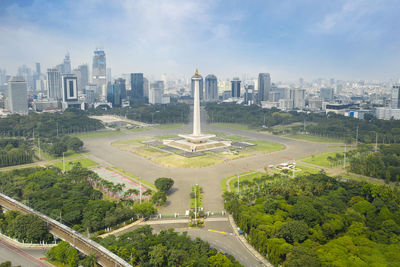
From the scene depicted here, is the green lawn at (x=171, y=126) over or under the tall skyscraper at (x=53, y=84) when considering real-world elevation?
under

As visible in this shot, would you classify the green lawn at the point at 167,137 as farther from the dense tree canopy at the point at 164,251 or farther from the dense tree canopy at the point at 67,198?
the dense tree canopy at the point at 164,251

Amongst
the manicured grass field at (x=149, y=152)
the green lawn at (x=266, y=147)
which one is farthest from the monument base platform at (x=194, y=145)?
the green lawn at (x=266, y=147)

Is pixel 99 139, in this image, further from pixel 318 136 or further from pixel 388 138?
pixel 388 138

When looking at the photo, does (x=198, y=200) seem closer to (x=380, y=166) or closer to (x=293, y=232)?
(x=293, y=232)

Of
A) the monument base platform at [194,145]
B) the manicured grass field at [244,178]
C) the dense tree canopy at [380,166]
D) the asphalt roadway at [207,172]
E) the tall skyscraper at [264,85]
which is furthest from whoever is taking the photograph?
the tall skyscraper at [264,85]

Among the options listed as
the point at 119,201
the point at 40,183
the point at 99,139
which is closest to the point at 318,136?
the point at 99,139

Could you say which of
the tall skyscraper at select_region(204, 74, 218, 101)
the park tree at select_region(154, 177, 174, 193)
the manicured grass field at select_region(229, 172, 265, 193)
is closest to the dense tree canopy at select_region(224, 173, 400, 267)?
the manicured grass field at select_region(229, 172, 265, 193)

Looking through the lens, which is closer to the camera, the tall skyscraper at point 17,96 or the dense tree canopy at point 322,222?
the dense tree canopy at point 322,222
